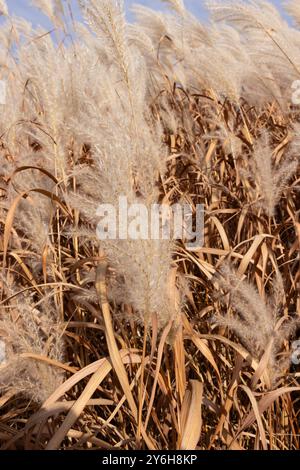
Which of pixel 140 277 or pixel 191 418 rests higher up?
pixel 140 277

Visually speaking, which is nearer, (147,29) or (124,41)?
(124,41)

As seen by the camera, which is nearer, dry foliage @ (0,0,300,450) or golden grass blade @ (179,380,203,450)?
golden grass blade @ (179,380,203,450)

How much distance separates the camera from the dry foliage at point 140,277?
1433mm

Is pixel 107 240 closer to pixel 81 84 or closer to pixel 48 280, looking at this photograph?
pixel 48 280

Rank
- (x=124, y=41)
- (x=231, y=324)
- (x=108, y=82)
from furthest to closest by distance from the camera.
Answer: (x=108, y=82) < (x=124, y=41) < (x=231, y=324)

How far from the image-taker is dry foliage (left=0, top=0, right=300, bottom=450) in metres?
1.43

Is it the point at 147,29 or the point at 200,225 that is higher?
the point at 147,29

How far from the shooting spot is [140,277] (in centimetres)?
131

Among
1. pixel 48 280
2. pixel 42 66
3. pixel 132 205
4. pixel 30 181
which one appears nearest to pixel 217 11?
pixel 42 66

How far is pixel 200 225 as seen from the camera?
2.11 meters

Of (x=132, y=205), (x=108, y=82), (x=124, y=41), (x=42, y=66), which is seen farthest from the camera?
(x=108, y=82)

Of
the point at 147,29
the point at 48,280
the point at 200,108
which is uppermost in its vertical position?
the point at 147,29

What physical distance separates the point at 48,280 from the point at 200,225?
55 centimetres

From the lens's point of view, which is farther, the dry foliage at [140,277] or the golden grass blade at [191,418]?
the dry foliage at [140,277]
